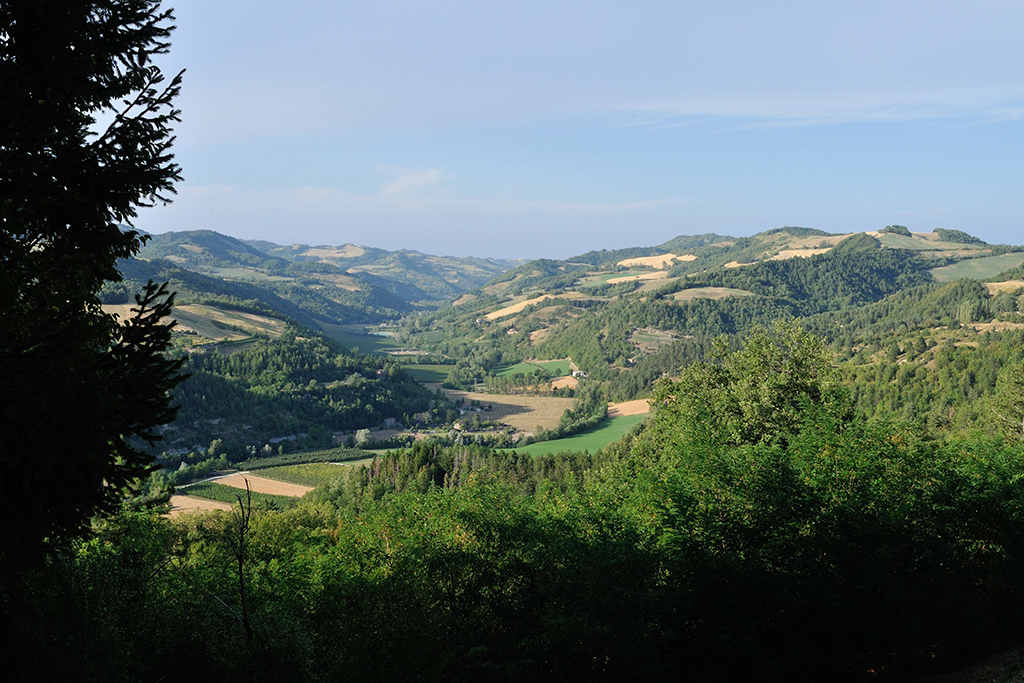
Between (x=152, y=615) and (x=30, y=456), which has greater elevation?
(x=30, y=456)

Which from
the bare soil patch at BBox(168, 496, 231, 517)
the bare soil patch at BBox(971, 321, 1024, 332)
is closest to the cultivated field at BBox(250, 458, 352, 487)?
the bare soil patch at BBox(168, 496, 231, 517)

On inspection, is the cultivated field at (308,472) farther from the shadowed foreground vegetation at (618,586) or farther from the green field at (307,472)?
the shadowed foreground vegetation at (618,586)

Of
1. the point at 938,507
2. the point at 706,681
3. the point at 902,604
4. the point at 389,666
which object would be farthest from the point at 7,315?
the point at 938,507

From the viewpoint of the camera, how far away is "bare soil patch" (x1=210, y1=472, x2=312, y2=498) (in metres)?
110

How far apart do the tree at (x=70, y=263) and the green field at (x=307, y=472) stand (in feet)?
385

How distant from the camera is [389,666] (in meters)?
14.4

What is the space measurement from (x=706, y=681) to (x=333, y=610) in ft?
35.8

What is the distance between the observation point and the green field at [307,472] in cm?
12531

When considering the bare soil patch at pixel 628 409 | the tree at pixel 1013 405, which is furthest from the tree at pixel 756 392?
the bare soil patch at pixel 628 409

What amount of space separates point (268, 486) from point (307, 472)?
60.7ft

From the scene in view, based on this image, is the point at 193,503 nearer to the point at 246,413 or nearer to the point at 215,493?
the point at 215,493

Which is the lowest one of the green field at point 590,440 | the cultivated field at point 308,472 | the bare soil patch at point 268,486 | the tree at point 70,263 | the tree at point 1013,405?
the cultivated field at point 308,472

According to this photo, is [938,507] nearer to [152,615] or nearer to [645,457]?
[645,457]

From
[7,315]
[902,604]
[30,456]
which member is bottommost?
[902,604]
